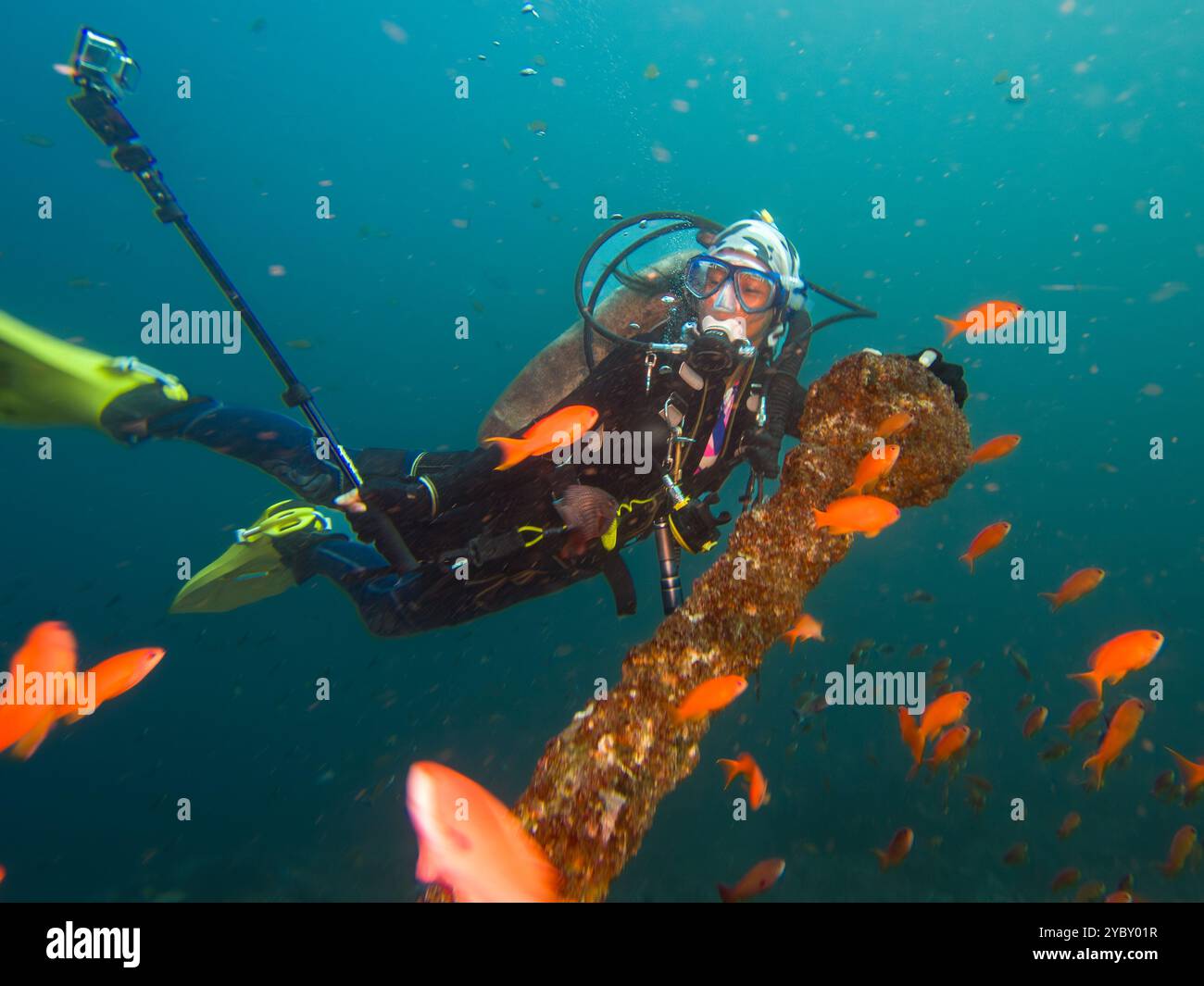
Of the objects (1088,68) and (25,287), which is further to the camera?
(1088,68)

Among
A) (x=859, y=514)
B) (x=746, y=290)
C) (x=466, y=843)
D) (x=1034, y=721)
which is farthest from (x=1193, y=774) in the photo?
(x=466, y=843)

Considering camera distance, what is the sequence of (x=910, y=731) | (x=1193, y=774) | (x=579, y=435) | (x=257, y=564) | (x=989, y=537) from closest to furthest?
(x=579, y=435) < (x=910, y=731) < (x=989, y=537) < (x=1193, y=774) < (x=257, y=564)

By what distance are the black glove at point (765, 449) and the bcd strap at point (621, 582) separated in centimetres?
169

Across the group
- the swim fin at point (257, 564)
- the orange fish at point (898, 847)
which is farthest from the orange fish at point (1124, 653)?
the swim fin at point (257, 564)

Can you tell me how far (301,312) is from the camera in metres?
52.7

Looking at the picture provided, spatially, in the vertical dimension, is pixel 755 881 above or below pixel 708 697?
below

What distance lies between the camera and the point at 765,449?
374 centimetres

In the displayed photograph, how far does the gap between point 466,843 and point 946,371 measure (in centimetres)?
364

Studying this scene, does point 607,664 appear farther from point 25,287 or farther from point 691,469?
point 25,287

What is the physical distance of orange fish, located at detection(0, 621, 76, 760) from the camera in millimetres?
3326

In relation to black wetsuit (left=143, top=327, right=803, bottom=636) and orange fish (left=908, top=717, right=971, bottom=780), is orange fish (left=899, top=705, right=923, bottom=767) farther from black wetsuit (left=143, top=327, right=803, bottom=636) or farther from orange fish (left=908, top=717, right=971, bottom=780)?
black wetsuit (left=143, top=327, right=803, bottom=636)

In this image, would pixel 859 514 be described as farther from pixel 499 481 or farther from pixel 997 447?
pixel 499 481

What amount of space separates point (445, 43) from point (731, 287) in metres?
68.8
